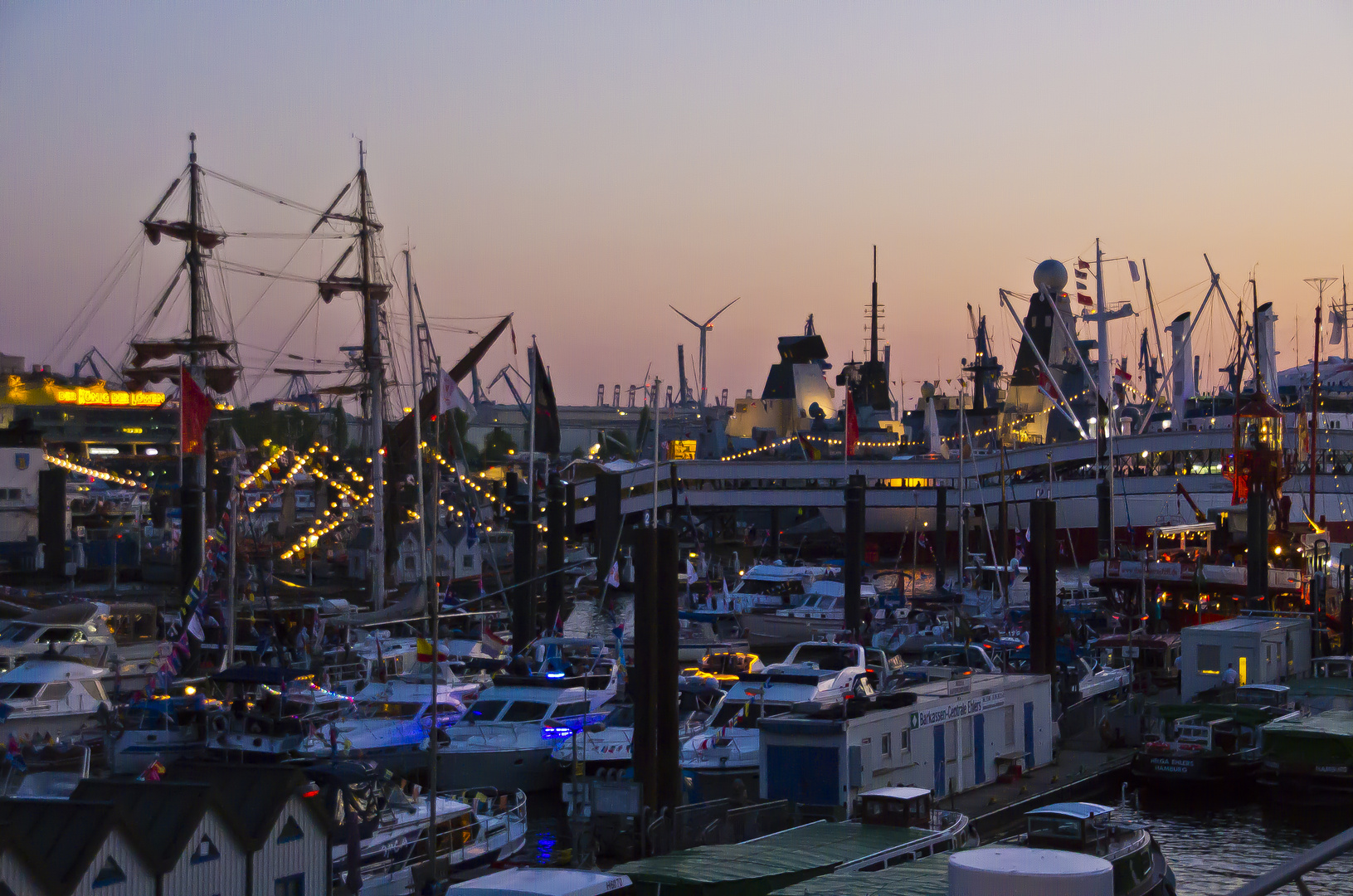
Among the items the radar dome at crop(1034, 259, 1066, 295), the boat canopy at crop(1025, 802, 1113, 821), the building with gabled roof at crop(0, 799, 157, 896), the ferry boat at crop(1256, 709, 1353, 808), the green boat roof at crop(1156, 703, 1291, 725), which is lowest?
the ferry boat at crop(1256, 709, 1353, 808)

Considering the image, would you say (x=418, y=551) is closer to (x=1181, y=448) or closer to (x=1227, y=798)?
(x=1227, y=798)

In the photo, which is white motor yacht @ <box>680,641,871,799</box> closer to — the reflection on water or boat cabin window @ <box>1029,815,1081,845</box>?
boat cabin window @ <box>1029,815,1081,845</box>

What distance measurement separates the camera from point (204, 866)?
1686 centimetres

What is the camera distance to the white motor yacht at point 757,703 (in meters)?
28.0

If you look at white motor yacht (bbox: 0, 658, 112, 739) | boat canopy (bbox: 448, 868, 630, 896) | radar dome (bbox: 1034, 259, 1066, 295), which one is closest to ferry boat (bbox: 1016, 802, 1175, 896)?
boat canopy (bbox: 448, 868, 630, 896)

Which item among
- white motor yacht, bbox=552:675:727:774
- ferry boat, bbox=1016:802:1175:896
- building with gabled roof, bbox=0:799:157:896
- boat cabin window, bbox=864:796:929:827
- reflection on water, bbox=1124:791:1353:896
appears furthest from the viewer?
white motor yacht, bbox=552:675:727:774

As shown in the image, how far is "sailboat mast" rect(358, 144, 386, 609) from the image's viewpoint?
52.1 m

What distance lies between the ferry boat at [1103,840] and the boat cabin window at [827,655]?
13.8 m

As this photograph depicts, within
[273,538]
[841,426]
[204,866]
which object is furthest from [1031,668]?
[841,426]

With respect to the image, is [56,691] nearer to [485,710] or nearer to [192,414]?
[485,710]

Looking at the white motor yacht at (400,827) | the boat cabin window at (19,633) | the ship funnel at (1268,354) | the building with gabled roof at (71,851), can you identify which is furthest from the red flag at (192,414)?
the ship funnel at (1268,354)

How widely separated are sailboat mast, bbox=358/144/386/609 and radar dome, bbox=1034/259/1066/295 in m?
77.7

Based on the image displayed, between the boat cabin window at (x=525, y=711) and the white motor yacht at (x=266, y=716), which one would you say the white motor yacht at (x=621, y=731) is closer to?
the boat cabin window at (x=525, y=711)

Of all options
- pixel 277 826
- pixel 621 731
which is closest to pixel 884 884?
pixel 277 826
